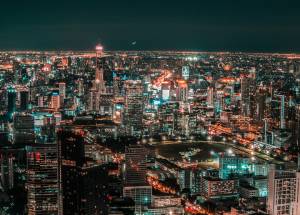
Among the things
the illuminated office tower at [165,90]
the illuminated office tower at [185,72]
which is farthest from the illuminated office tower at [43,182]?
the illuminated office tower at [185,72]

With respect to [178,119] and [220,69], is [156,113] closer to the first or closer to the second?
[178,119]

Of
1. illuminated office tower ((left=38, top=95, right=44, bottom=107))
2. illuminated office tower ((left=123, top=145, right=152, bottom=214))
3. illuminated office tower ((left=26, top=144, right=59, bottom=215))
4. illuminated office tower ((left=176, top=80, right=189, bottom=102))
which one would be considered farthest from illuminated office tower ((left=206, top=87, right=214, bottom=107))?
illuminated office tower ((left=26, top=144, right=59, bottom=215))

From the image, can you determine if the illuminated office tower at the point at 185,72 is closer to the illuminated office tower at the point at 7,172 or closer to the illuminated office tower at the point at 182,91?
the illuminated office tower at the point at 182,91

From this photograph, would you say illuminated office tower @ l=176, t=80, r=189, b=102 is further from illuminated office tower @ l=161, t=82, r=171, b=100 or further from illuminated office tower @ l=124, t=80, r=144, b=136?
illuminated office tower @ l=124, t=80, r=144, b=136

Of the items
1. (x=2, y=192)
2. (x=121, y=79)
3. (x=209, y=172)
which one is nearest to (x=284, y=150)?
(x=209, y=172)

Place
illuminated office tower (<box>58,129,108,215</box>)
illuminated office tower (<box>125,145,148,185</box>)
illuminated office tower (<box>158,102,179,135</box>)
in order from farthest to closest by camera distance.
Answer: illuminated office tower (<box>158,102,179,135</box>) < illuminated office tower (<box>125,145,148,185</box>) < illuminated office tower (<box>58,129,108,215</box>)

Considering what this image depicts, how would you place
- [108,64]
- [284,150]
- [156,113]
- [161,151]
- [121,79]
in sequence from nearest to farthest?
[284,150] < [161,151] < [156,113] < [121,79] < [108,64]
